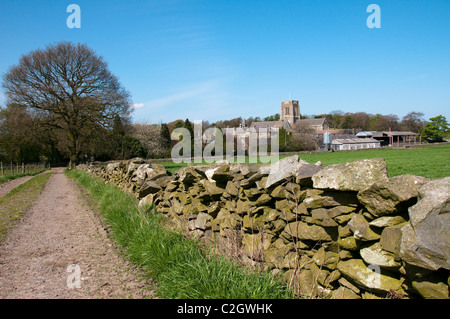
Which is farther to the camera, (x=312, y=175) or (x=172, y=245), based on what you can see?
(x=172, y=245)

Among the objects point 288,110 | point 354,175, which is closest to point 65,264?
point 354,175

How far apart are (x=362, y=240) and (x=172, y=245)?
2475 mm

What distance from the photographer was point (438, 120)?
85062 millimetres

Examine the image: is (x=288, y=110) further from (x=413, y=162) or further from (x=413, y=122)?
(x=413, y=162)

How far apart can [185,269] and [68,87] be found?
30.7 m

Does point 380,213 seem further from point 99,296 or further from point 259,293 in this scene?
point 99,296

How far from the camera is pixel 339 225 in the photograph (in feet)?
9.12

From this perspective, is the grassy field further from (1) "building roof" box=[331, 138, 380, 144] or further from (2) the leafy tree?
(2) the leafy tree

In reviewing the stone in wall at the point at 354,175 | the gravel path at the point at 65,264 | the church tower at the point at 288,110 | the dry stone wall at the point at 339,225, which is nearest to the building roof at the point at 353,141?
the church tower at the point at 288,110

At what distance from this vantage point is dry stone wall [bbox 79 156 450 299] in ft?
6.46

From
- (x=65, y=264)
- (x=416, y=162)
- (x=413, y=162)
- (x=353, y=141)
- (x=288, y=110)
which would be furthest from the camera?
(x=288, y=110)
